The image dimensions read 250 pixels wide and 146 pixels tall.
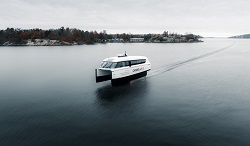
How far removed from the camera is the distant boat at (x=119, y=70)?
33031mm

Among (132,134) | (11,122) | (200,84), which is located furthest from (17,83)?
(200,84)

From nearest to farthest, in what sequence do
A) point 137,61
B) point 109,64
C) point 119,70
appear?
1. point 119,70
2. point 109,64
3. point 137,61

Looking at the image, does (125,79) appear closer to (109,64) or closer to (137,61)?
(109,64)

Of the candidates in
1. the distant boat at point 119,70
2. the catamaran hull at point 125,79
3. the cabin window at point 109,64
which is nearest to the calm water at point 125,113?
the catamaran hull at point 125,79

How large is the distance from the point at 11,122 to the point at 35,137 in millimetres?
4888

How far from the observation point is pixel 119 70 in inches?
1309

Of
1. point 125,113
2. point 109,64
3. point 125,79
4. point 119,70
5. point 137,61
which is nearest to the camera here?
point 125,113

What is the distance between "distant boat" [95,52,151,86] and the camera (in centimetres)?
3303

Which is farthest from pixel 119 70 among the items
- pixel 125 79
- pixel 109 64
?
pixel 125 79

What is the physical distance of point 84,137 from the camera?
59.0ft

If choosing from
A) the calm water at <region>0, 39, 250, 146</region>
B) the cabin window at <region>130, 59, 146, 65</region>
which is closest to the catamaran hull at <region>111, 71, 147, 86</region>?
the calm water at <region>0, 39, 250, 146</region>

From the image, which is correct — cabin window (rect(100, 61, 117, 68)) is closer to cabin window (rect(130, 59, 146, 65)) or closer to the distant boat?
the distant boat

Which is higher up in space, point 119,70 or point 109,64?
point 109,64

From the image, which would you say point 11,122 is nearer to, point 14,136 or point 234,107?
point 14,136
